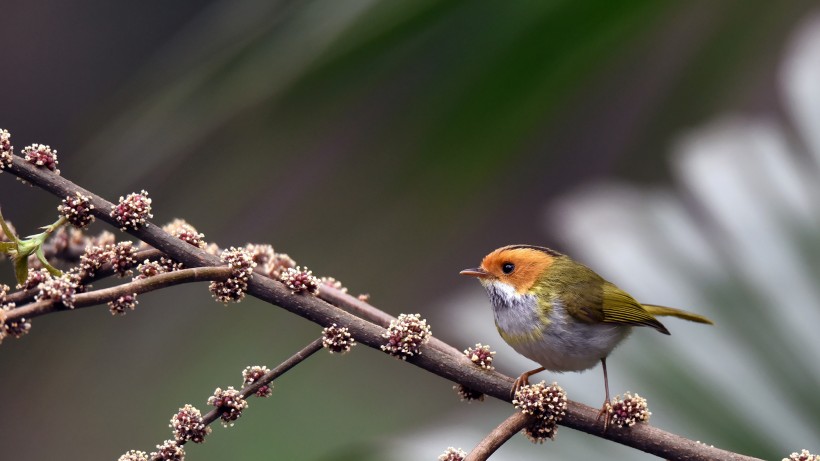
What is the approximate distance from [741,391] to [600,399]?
0.28 metres

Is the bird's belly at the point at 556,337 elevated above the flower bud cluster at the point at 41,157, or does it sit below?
below

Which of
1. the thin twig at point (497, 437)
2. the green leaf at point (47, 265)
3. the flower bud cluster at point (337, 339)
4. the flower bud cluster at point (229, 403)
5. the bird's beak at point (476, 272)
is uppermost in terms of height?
the bird's beak at point (476, 272)

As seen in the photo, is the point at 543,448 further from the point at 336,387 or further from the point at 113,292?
the point at 336,387

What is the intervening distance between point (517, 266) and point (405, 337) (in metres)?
0.49

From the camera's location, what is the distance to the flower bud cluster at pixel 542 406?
0.93 m

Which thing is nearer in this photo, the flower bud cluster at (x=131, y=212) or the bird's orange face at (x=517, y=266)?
the flower bud cluster at (x=131, y=212)

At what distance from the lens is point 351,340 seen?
0.90 meters

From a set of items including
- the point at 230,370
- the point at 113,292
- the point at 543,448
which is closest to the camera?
the point at 113,292

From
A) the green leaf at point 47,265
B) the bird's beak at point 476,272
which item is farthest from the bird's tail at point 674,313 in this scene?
the green leaf at point 47,265

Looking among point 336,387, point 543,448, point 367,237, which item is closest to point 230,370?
point 336,387

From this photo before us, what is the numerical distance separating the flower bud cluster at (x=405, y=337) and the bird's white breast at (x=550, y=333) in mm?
383

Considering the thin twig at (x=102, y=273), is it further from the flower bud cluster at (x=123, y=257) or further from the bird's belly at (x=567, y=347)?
the bird's belly at (x=567, y=347)

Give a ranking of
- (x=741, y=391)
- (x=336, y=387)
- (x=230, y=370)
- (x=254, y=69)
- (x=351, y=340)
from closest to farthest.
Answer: (x=351, y=340) < (x=254, y=69) < (x=741, y=391) < (x=230, y=370) < (x=336, y=387)

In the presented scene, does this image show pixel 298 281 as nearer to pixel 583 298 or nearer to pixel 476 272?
pixel 476 272
